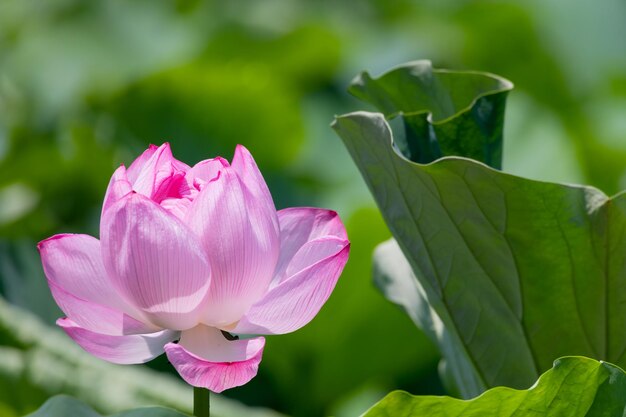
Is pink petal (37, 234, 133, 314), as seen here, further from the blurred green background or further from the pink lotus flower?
the blurred green background

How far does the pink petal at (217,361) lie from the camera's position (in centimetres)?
42

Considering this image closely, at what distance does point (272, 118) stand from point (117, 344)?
119 centimetres

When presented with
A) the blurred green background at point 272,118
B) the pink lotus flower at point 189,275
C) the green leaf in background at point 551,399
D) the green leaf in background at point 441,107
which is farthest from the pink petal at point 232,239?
the blurred green background at point 272,118

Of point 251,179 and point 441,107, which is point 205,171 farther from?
point 441,107

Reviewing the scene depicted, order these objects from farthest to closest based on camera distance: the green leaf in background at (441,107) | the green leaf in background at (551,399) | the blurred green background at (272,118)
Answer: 1. the blurred green background at (272,118)
2. the green leaf in background at (441,107)
3. the green leaf in background at (551,399)

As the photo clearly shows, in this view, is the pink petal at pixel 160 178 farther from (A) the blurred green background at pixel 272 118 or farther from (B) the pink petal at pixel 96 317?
(A) the blurred green background at pixel 272 118

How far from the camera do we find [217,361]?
0.44m

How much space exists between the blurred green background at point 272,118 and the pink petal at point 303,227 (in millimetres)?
402

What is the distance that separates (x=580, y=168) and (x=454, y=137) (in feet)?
2.90

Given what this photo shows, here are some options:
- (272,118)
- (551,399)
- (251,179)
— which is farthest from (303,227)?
(272,118)

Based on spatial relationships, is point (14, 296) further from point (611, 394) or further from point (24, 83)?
point (24, 83)

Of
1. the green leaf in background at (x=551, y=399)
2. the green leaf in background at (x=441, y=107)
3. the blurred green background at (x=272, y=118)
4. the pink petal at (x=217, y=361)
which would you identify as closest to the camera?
the pink petal at (x=217, y=361)

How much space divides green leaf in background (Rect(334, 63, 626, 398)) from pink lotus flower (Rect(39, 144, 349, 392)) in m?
0.17

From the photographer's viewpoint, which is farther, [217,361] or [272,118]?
[272,118]
